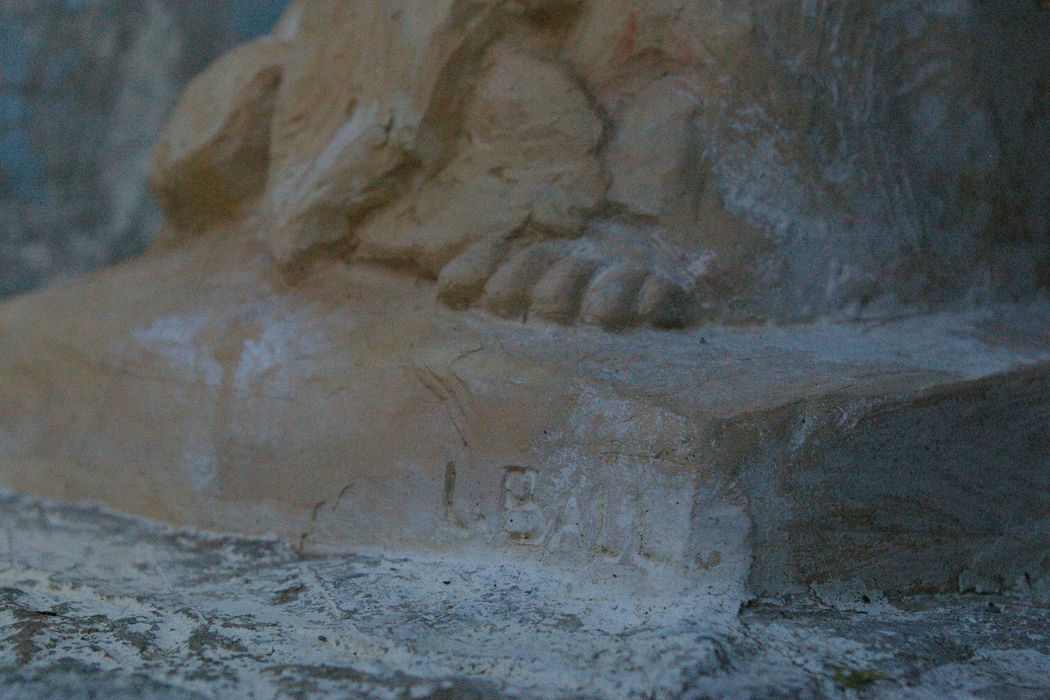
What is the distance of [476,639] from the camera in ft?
3.51

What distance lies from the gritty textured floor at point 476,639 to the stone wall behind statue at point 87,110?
145 cm

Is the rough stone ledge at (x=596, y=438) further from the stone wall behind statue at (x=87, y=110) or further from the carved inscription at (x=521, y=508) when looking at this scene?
the stone wall behind statue at (x=87, y=110)

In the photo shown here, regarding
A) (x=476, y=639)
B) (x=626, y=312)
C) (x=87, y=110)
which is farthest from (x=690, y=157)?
(x=87, y=110)

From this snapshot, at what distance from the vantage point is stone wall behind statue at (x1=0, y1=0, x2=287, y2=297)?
101 inches

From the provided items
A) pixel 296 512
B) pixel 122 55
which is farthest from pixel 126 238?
pixel 296 512

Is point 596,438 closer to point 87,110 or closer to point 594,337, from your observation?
point 594,337

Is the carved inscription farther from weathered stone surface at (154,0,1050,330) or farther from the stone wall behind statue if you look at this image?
the stone wall behind statue

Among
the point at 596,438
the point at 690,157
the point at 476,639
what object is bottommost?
the point at 476,639

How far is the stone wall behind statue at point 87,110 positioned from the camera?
101 inches

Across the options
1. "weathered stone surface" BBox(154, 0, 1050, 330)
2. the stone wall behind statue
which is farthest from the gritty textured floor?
the stone wall behind statue

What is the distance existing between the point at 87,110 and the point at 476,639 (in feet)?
6.44

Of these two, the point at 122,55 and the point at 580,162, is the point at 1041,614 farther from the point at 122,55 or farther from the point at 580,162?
the point at 122,55

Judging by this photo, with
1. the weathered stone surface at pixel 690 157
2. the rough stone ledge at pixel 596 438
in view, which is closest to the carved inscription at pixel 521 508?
the rough stone ledge at pixel 596 438

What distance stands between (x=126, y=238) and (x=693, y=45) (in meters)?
1.70
